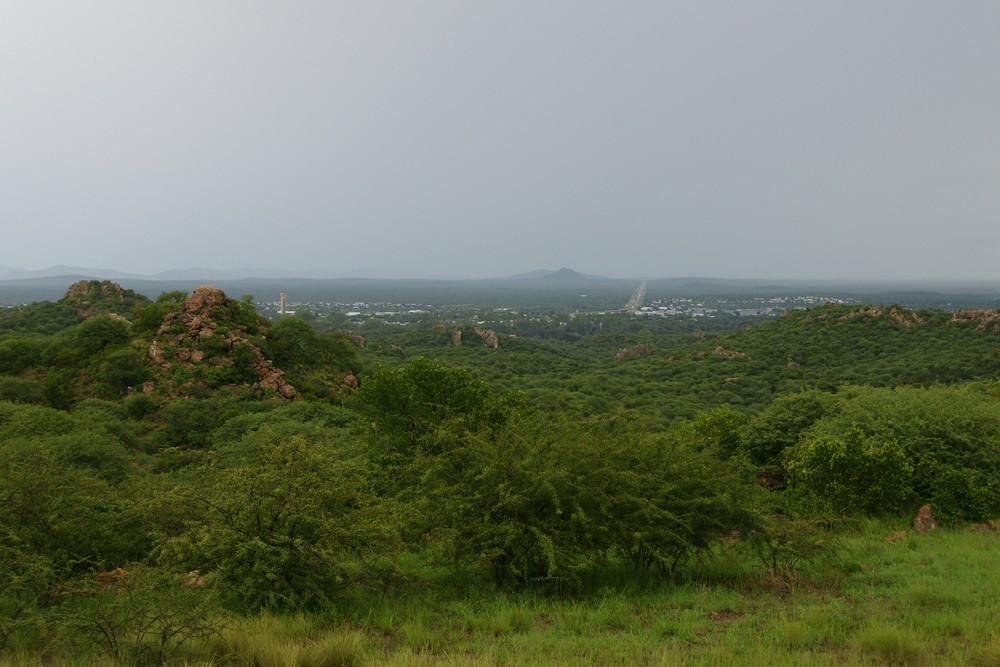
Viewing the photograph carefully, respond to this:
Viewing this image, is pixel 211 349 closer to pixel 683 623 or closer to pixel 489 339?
pixel 683 623

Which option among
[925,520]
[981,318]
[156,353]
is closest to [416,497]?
[925,520]

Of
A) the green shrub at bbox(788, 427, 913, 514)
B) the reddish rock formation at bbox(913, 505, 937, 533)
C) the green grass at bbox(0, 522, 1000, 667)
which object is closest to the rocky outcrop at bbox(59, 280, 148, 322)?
the green grass at bbox(0, 522, 1000, 667)

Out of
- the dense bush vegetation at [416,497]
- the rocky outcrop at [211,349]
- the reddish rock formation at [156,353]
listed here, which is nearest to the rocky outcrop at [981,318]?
the dense bush vegetation at [416,497]

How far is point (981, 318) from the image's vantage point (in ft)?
229

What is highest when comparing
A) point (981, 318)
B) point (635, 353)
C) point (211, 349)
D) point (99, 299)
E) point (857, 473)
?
point (99, 299)

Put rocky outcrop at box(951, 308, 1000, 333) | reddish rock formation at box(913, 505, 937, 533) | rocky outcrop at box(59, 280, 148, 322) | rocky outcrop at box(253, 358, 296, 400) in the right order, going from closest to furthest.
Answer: reddish rock formation at box(913, 505, 937, 533)
rocky outcrop at box(253, 358, 296, 400)
rocky outcrop at box(59, 280, 148, 322)
rocky outcrop at box(951, 308, 1000, 333)

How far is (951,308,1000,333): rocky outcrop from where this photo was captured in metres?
67.2

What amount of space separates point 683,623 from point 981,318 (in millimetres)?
84644

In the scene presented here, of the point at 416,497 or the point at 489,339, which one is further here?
the point at 489,339

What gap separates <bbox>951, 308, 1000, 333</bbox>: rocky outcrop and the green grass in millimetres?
75438

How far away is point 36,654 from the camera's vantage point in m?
6.19

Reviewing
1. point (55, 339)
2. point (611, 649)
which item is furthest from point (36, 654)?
point (55, 339)

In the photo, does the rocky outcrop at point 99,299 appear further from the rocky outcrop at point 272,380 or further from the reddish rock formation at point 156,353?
the rocky outcrop at point 272,380

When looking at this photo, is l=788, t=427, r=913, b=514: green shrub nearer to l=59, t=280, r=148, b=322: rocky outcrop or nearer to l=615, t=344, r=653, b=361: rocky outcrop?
l=59, t=280, r=148, b=322: rocky outcrop
